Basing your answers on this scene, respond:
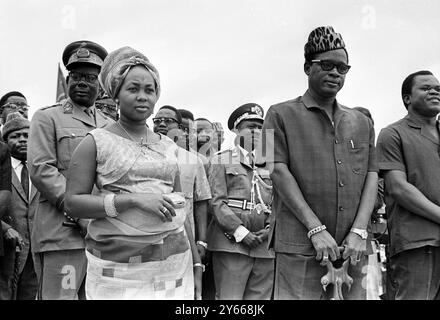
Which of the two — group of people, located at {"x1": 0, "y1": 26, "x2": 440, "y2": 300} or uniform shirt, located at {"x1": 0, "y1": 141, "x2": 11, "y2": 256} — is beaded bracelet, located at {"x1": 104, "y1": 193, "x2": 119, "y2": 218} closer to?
group of people, located at {"x1": 0, "y1": 26, "x2": 440, "y2": 300}

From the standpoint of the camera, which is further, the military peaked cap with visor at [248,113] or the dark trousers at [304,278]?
the military peaked cap with visor at [248,113]

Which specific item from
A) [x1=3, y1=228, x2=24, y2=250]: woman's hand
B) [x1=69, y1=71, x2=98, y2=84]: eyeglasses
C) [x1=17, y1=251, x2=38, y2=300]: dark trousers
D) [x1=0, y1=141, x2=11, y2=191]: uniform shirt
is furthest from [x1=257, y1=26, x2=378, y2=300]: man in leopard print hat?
[x1=17, y1=251, x2=38, y2=300]: dark trousers

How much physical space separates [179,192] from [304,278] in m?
0.90

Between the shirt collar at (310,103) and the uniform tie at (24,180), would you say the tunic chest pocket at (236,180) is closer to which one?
the uniform tie at (24,180)

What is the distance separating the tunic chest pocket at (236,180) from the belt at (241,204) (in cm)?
8

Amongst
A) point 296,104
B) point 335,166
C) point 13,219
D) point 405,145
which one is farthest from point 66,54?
point 405,145

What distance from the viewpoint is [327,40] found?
4.14 m

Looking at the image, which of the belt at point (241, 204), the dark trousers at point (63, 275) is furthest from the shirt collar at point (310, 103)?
the belt at point (241, 204)

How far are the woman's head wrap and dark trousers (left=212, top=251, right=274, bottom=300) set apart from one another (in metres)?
3.14

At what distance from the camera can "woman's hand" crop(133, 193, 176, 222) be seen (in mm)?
3365

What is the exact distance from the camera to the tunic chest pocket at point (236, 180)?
21.8 feet

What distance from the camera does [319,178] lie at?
400 centimetres

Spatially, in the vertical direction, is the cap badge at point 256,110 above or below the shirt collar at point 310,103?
above

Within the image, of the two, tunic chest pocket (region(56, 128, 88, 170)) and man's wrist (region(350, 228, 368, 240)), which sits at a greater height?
tunic chest pocket (region(56, 128, 88, 170))
